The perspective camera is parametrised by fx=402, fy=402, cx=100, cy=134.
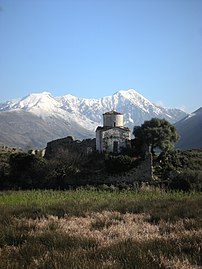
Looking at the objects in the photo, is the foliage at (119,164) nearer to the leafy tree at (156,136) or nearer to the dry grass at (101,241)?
the leafy tree at (156,136)

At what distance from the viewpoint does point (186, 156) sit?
2089 inches

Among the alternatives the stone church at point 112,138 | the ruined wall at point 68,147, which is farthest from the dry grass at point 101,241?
the ruined wall at point 68,147

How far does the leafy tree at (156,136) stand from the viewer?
50.4m

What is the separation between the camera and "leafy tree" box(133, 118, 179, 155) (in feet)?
165

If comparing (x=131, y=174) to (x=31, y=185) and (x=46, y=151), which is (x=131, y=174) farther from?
(x=46, y=151)

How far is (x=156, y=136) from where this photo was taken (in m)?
50.6

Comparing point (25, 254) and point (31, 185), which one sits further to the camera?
point (31, 185)

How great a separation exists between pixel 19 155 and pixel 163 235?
4225 cm

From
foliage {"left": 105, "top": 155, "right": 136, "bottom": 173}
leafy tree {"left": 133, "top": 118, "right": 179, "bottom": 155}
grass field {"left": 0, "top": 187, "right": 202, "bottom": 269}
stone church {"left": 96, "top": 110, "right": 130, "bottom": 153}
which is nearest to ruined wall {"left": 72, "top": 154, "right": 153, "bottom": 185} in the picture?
foliage {"left": 105, "top": 155, "right": 136, "bottom": 173}

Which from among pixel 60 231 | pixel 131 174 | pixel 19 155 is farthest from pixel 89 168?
pixel 60 231

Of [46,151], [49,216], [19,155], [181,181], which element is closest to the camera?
[49,216]

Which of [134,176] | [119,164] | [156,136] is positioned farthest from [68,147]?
[134,176]

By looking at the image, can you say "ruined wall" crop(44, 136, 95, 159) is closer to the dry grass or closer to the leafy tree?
the leafy tree

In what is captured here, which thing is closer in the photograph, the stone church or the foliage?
the foliage
